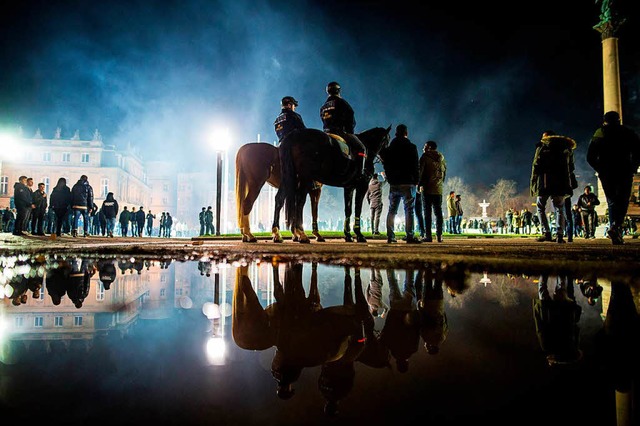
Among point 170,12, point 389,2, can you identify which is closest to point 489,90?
point 389,2

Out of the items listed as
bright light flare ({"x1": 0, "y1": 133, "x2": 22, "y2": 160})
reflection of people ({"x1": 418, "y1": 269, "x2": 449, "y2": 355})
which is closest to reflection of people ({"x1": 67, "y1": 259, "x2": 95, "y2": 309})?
reflection of people ({"x1": 418, "y1": 269, "x2": 449, "y2": 355})

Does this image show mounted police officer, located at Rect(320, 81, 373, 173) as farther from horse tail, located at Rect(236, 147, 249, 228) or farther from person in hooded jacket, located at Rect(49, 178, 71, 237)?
person in hooded jacket, located at Rect(49, 178, 71, 237)

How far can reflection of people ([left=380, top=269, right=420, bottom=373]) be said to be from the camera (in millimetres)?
686

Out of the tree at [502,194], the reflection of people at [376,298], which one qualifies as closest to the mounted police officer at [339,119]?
the reflection of people at [376,298]

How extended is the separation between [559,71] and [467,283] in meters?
53.9

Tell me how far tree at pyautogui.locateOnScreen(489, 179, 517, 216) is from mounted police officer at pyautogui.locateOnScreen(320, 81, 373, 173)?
51464 mm

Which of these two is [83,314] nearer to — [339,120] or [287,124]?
[287,124]

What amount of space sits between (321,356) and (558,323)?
0.64m

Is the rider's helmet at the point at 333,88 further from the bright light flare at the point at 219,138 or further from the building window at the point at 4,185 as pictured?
the building window at the point at 4,185

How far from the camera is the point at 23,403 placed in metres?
0.44

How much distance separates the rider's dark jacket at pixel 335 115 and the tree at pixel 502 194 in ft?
169

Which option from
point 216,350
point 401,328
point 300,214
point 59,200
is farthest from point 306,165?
point 59,200

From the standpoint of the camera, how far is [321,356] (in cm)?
68

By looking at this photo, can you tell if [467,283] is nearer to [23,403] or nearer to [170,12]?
[23,403]
